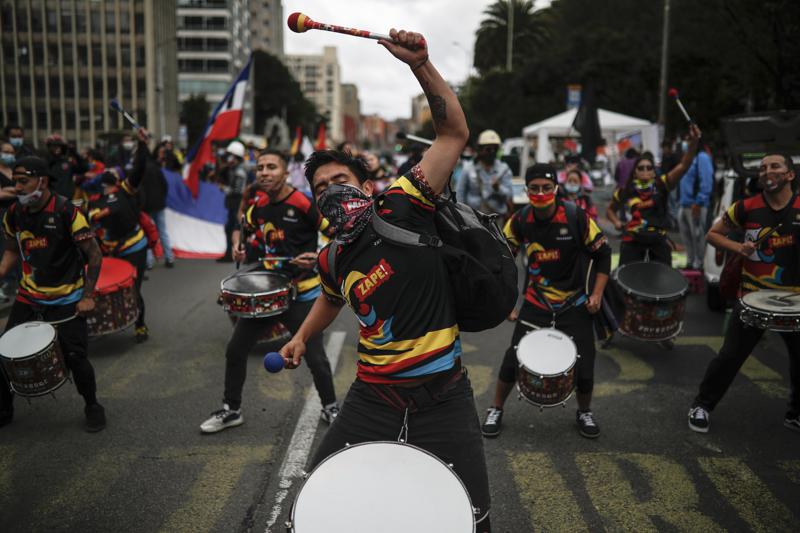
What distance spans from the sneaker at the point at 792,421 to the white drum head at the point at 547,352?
1.74 m

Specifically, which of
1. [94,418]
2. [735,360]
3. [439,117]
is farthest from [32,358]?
[735,360]

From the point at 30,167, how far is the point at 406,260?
3443 mm

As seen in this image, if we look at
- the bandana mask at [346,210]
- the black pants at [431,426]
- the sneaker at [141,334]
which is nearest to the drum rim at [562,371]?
the black pants at [431,426]

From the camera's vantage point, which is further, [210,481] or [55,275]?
[55,275]

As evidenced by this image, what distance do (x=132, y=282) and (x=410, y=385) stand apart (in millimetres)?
4814

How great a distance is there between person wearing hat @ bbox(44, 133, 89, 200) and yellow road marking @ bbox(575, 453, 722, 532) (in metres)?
9.74

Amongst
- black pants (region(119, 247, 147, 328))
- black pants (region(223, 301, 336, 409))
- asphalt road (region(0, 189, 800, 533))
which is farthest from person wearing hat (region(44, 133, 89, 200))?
black pants (region(223, 301, 336, 409))

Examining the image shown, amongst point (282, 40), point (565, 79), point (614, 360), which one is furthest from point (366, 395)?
point (282, 40)

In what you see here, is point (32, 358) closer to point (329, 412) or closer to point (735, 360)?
point (329, 412)

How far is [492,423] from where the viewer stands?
4.90 metres

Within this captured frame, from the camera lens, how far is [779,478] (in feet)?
13.8

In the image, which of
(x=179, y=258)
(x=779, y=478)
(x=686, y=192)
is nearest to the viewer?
(x=779, y=478)

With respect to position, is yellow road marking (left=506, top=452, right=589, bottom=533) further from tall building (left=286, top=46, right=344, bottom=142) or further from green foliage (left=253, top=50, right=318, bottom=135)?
tall building (left=286, top=46, right=344, bottom=142)

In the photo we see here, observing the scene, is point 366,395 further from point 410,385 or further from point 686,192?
point 686,192
